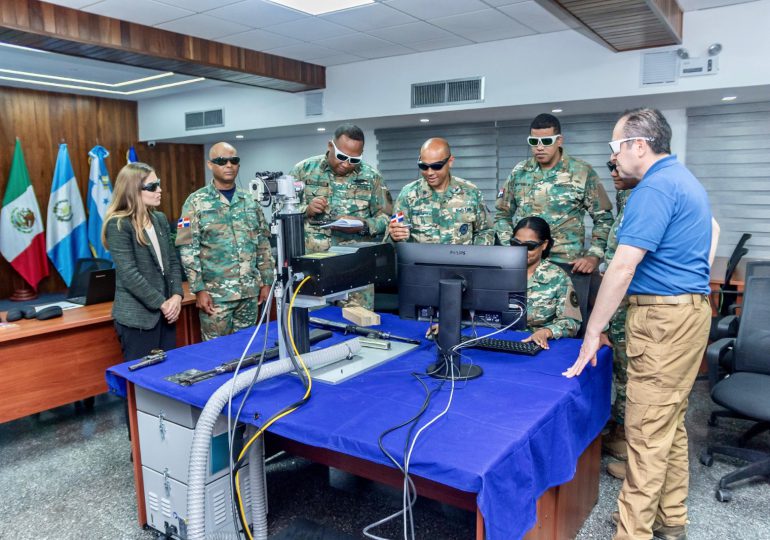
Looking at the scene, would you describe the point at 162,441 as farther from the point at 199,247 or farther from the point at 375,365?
the point at 199,247

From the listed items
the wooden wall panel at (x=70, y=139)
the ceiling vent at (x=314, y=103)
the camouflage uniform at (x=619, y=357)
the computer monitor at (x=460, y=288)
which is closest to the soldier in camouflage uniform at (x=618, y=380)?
the camouflage uniform at (x=619, y=357)

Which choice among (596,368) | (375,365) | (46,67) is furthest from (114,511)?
(46,67)

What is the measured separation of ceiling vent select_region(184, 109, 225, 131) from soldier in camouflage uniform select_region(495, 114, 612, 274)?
4312 millimetres

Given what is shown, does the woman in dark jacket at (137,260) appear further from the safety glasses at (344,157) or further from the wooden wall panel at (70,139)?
the wooden wall panel at (70,139)

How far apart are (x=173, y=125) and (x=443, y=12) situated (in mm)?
4610

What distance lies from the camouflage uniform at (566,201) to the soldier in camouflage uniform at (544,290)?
2.76 ft

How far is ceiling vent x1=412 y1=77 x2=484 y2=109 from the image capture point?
193 inches

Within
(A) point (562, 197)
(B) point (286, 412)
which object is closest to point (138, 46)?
(A) point (562, 197)

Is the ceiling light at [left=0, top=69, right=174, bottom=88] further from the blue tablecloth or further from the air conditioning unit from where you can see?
the blue tablecloth

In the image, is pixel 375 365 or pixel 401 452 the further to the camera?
pixel 375 365

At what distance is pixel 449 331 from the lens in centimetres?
199

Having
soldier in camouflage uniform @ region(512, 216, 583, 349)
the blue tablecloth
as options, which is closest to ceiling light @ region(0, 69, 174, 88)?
soldier in camouflage uniform @ region(512, 216, 583, 349)

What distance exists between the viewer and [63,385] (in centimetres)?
332

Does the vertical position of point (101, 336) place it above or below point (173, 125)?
below
